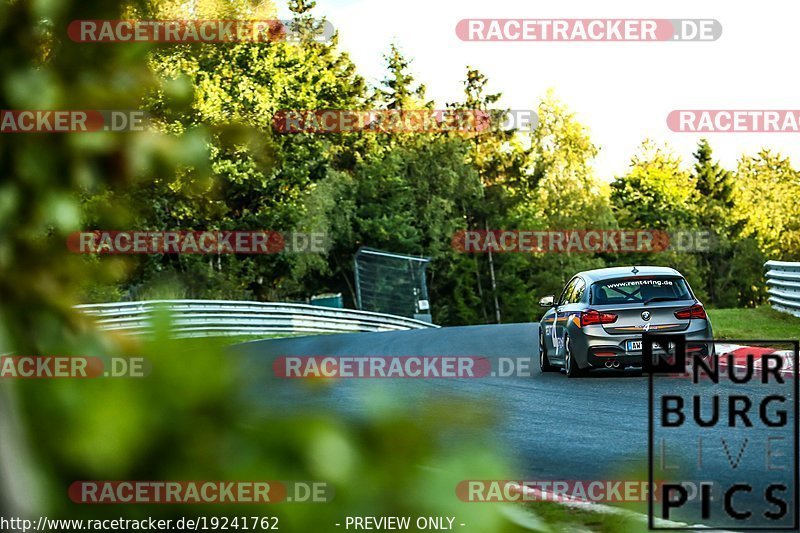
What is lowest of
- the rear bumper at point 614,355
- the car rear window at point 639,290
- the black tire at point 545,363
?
the black tire at point 545,363

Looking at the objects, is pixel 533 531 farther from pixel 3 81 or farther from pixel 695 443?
pixel 695 443

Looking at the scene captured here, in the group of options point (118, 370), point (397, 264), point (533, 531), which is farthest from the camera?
point (397, 264)

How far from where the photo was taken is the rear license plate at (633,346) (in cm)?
1513

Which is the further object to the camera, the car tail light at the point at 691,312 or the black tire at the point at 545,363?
the black tire at the point at 545,363

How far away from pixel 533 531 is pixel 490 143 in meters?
77.4

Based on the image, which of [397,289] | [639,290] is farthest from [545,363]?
[397,289]

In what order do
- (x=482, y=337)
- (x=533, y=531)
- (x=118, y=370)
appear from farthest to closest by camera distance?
(x=482, y=337), (x=533, y=531), (x=118, y=370)

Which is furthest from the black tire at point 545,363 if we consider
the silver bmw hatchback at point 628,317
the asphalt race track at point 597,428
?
the silver bmw hatchback at point 628,317

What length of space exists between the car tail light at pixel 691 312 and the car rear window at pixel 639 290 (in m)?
0.14

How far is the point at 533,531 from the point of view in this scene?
121 centimetres

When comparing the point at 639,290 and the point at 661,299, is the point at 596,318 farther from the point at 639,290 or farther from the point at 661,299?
the point at 661,299

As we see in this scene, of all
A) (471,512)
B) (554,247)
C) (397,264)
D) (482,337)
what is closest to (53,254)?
(471,512)

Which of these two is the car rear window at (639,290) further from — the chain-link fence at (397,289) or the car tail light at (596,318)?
the chain-link fence at (397,289)

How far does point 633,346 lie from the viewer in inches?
598
